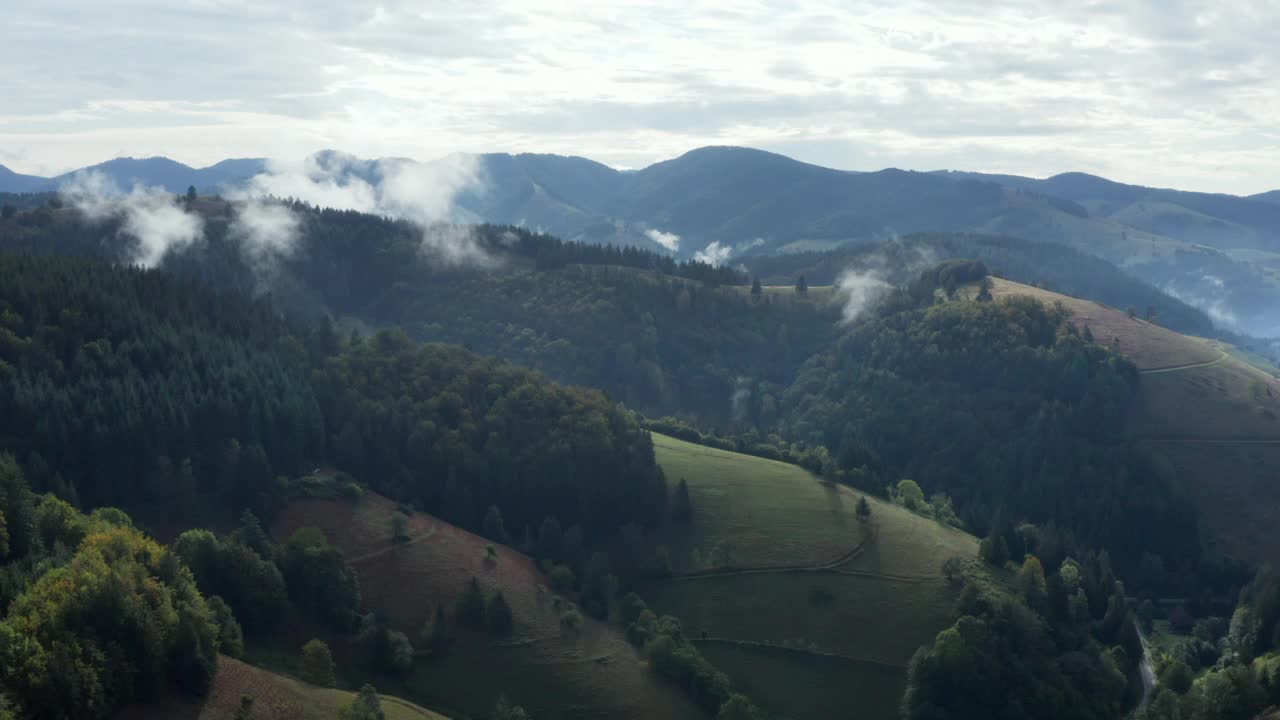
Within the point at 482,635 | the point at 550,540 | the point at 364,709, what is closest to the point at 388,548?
the point at 482,635

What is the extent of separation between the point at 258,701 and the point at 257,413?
6382cm

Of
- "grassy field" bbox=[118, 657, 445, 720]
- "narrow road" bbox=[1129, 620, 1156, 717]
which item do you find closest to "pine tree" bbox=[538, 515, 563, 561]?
"grassy field" bbox=[118, 657, 445, 720]

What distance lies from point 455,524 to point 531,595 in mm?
24737

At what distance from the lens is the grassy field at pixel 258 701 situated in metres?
66.9

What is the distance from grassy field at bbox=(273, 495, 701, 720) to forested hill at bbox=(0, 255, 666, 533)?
11652mm

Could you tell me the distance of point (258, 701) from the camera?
72250mm

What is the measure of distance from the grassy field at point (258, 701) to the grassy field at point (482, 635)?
15738 mm

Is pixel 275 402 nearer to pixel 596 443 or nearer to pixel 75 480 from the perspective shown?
pixel 75 480

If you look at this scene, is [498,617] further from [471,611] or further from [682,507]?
[682,507]

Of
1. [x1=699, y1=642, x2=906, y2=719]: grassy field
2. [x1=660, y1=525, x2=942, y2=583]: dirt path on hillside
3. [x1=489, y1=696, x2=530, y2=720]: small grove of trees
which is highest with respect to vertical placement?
[x1=660, y1=525, x2=942, y2=583]: dirt path on hillside

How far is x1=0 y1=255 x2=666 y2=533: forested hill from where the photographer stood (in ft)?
369

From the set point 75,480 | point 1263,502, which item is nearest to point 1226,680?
point 1263,502

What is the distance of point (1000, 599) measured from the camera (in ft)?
403

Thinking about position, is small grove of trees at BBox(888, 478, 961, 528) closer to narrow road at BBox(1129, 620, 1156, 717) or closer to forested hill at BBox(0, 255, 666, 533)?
narrow road at BBox(1129, 620, 1156, 717)
